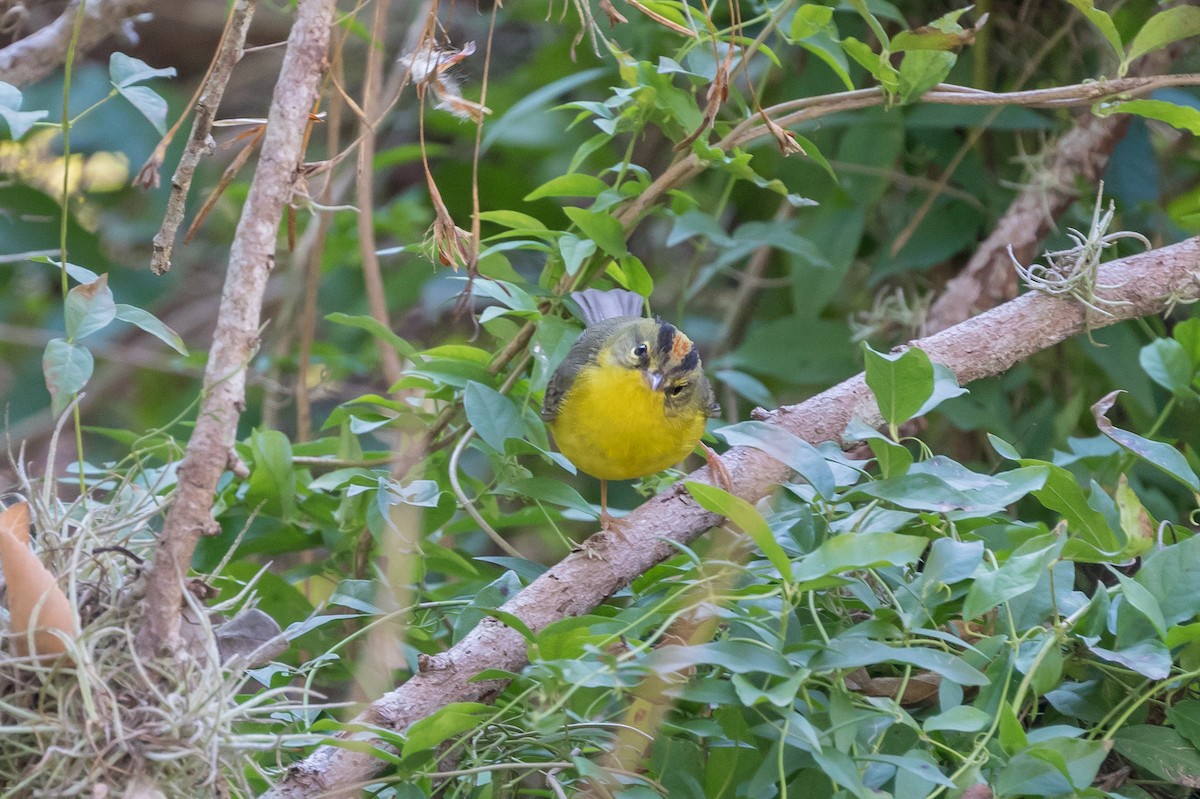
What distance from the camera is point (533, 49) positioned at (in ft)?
17.3

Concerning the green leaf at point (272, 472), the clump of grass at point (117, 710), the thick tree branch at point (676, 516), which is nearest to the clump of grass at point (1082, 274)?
the thick tree branch at point (676, 516)

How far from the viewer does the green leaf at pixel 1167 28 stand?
196 cm

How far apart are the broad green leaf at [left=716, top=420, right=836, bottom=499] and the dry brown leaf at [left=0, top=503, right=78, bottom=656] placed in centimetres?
86

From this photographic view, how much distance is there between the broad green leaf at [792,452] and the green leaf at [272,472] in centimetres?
95

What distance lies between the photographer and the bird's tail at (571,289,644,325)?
231cm

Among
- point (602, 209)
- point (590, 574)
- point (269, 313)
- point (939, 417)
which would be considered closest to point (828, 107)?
point (602, 209)

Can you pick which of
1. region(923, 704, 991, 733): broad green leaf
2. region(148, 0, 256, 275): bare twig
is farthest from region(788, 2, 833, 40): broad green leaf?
region(923, 704, 991, 733): broad green leaf

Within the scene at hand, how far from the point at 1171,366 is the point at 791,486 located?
37.9 inches

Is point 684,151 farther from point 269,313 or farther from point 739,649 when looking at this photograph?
point 269,313

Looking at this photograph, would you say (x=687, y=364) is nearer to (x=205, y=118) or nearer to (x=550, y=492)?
(x=550, y=492)

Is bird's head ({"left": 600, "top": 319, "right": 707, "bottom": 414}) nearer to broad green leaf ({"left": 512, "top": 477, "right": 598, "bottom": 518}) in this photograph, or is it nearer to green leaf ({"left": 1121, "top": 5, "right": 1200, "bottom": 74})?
broad green leaf ({"left": 512, "top": 477, "right": 598, "bottom": 518})

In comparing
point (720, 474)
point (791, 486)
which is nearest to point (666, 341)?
point (720, 474)

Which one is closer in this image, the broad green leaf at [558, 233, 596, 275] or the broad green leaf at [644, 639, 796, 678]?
the broad green leaf at [644, 639, 796, 678]

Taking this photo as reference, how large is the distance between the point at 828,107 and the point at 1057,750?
1251 millimetres
